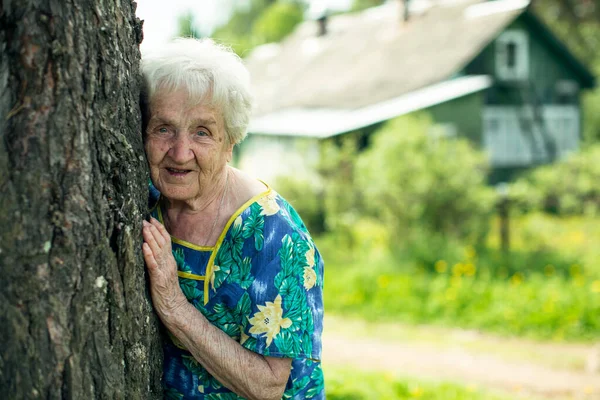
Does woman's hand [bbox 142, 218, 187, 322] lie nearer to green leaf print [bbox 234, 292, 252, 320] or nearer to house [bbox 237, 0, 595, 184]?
green leaf print [bbox 234, 292, 252, 320]

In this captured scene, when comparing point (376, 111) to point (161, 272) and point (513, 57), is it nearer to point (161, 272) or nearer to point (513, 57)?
point (513, 57)

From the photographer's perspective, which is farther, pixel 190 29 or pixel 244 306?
pixel 190 29

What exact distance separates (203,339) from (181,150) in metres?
0.60

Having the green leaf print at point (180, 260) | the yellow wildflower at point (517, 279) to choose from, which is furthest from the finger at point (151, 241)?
the yellow wildflower at point (517, 279)

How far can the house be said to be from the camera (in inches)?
850

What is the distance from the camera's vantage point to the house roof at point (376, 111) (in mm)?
20608

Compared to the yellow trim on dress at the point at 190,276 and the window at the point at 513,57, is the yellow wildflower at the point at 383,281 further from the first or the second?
the window at the point at 513,57

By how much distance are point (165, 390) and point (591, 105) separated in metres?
32.9

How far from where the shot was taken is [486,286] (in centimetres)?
924

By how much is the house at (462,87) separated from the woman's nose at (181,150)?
16357mm

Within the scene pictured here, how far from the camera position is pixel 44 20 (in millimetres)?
1917

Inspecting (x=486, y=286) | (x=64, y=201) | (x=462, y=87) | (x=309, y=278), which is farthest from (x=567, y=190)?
(x=64, y=201)

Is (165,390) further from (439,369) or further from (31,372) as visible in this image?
(439,369)

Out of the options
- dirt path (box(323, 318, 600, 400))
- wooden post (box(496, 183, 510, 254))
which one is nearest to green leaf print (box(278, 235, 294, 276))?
dirt path (box(323, 318, 600, 400))
